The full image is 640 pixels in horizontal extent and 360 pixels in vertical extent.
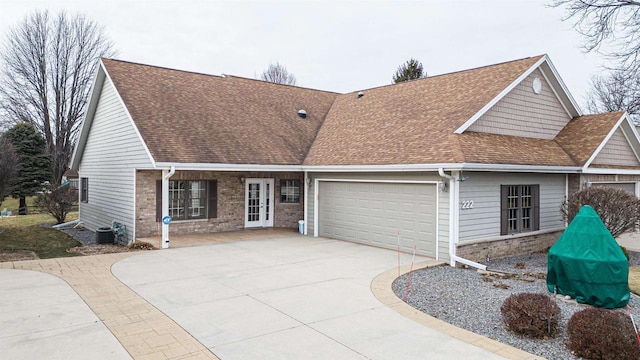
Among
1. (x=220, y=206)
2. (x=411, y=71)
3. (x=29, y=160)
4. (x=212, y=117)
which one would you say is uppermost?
(x=411, y=71)

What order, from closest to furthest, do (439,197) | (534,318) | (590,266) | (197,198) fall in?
(534,318) → (590,266) → (439,197) → (197,198)

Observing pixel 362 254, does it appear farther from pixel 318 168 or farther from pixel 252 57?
pixel 252 57

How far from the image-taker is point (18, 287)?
796 cm

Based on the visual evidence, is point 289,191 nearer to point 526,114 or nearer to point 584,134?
point 526,114

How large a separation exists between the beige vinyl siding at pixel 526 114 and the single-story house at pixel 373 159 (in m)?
0.05

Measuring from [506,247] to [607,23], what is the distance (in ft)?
31.5

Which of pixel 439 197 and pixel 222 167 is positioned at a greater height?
pixel 222 167

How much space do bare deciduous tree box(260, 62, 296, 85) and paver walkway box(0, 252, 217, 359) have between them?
130ft

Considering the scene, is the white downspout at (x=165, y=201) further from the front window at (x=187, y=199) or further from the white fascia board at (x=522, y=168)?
the white fascia board at (x=522, y=168)

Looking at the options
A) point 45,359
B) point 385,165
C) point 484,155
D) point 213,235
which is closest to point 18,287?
point 45,359

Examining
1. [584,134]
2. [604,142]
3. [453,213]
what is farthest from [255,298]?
[584,134]

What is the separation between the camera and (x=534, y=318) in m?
5.74

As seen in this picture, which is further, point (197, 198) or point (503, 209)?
point (197, 198)

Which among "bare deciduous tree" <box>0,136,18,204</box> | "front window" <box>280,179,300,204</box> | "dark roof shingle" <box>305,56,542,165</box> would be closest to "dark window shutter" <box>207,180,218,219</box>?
"front window" <box>280,179,300,204</box>
